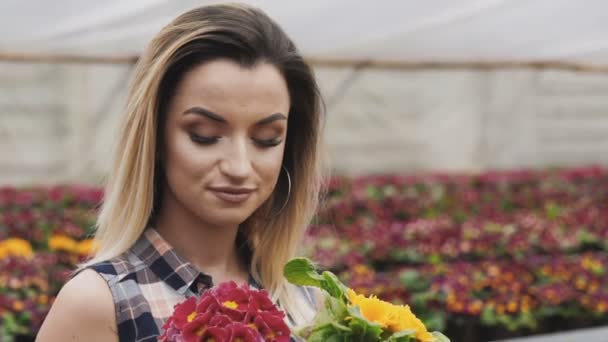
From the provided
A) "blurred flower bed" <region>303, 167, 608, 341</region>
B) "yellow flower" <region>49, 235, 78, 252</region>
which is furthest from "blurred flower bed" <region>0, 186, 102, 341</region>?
"blurred flower bed" <region>303, 167, 608, 341</region>

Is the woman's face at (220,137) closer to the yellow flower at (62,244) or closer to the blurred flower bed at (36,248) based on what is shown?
the blurred flower bed at (36,248)

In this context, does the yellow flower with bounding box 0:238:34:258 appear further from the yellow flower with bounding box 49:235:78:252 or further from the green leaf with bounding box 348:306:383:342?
the green leaf with bounding box 348:306:383:342

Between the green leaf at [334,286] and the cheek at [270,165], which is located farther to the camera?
the cheek at [270,165]

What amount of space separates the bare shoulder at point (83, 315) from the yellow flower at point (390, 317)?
1.09 ft

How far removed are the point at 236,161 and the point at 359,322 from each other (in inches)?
13.1

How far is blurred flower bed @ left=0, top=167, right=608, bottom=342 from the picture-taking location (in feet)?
14.0

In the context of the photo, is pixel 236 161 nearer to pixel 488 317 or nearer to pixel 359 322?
pixel 359 322

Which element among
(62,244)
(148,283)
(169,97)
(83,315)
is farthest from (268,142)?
(62,244)

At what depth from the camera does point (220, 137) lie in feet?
4.74

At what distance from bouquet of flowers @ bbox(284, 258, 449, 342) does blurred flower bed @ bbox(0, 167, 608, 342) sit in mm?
1918

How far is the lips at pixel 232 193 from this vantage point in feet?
4.75

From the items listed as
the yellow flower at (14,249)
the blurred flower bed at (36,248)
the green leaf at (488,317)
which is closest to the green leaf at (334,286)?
the blurred flower bed at (36,248)

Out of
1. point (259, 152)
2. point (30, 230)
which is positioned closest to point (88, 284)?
point (259, 152)

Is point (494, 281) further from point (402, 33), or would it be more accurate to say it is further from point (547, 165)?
point (547, 165)
